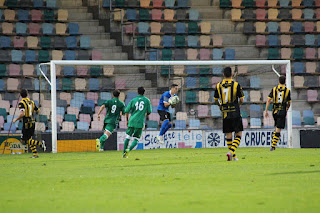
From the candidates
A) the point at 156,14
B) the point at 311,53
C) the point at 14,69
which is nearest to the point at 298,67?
the point at 311,53

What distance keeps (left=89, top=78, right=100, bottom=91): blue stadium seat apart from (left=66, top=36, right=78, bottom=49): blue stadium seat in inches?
80.1

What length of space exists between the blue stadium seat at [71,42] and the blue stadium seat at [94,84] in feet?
6.67

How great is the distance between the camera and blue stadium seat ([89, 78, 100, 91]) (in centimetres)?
2320

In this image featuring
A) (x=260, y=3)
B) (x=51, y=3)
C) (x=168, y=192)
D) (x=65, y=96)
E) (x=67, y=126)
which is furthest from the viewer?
(x=260, y=3)

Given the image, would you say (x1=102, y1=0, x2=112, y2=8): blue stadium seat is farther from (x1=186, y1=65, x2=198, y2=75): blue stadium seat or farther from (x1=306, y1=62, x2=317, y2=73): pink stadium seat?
(x1=306, y1=62, x2=317, y2=73): pink stadium seat

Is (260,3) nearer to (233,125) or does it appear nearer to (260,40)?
(260,40)

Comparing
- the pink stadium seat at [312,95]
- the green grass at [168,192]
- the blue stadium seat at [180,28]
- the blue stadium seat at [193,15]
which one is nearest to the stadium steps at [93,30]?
the blue stadium seat at [180,28]

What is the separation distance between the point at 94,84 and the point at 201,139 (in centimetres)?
473

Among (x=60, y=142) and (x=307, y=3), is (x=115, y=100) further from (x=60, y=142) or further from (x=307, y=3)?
(x=307, y=3)

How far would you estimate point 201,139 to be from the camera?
21562mm

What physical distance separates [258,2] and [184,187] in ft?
73.7

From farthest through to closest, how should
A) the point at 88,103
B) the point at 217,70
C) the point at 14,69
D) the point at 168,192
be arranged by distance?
the point at 217,70 → the point at 14,69 → the point at 88,103 → the point at 168,192

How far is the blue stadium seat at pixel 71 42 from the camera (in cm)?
2480

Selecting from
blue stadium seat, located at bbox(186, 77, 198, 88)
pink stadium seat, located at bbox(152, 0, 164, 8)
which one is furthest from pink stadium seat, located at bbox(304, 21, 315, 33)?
blue stadium seat, located at bbox(186, 77, 198, 88)
